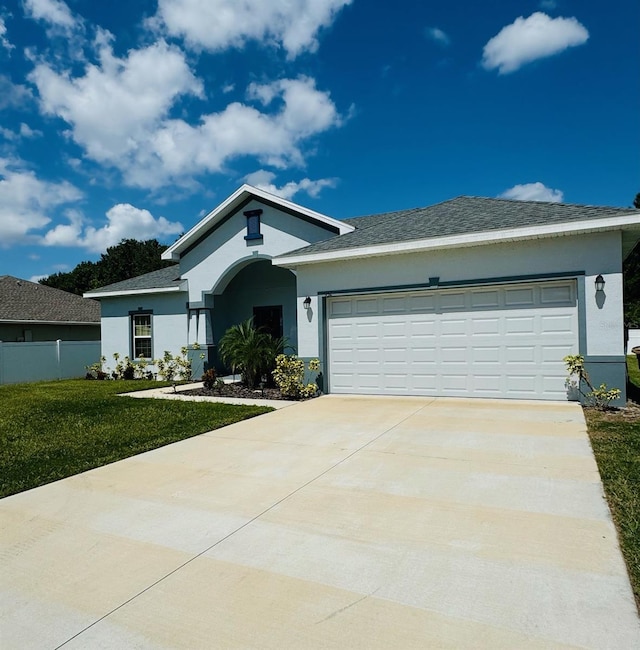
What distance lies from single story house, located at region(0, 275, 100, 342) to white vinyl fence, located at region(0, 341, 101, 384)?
299cm

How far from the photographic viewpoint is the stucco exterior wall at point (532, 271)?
8766 mm

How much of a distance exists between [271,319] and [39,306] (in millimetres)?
13843

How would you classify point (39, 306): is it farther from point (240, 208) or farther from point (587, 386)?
point (587, 386)

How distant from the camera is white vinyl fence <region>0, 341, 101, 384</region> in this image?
57.4ft

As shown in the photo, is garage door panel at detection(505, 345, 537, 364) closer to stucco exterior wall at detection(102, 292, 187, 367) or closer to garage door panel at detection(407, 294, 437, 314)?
garage door panel at detection(407, 294, 437, 314)

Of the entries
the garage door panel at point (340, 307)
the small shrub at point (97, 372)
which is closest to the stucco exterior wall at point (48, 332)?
the small shrub at point (97, 372)

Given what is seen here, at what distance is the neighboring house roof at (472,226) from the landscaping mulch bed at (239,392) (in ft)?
11.4

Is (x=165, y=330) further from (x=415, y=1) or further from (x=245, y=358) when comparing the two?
(x=415, y=1)

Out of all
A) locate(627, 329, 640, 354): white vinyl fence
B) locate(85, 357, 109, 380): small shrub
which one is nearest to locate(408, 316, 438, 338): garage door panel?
locate(85, 357, 109, 380): small shrub

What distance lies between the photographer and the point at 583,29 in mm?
11078

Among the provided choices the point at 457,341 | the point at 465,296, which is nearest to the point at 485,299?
the point at 465,296

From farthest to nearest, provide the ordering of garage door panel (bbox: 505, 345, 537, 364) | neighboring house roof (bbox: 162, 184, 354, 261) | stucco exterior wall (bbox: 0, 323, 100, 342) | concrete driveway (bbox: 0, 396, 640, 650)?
stucco exterior wall (bbox: 0, 323, 100, 342) < neighboring house roof (bbox: 162, 184, 354, 261) < garage door panel (bbox: 505, 345, 537, 364) < concrete driveway (bbox: 0, 396, 640, 650)

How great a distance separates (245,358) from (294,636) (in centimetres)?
1057

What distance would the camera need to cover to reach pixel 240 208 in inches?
587
